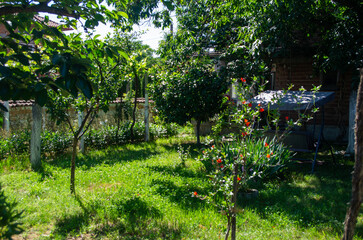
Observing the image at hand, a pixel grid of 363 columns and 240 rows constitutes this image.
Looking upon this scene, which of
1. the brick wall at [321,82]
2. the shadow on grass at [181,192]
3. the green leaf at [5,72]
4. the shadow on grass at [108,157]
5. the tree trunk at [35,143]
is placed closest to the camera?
the green leaf at [5,72]

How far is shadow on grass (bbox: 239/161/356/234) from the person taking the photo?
4828 millimetres

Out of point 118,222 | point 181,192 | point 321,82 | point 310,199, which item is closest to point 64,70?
point 118,222

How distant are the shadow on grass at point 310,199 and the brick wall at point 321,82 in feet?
17.9

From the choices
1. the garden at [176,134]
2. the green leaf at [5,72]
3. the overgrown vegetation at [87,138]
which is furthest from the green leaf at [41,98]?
the overgrown vegetation at [87,138]

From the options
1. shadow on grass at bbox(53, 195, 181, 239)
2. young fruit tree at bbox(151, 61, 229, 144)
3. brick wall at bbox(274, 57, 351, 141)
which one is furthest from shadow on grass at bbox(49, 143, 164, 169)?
brick wall at bbox(274, 57, 351, 141)

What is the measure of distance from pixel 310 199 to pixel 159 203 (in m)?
2.61

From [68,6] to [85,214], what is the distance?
2992 millimetres

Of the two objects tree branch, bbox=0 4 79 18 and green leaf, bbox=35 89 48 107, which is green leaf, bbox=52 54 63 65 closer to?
green leaf, bbox=35 89 48 107

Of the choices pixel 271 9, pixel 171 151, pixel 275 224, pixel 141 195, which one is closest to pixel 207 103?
pixel 171 151

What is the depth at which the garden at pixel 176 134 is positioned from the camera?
331 cm

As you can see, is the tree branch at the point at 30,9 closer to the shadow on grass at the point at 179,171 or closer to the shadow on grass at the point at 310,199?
the shadow on grass at the point at 310,199

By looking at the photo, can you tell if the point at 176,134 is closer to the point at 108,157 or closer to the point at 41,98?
the point at 108,157

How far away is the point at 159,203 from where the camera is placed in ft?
17.4

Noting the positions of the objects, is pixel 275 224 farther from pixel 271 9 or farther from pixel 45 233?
pixel 271 9
